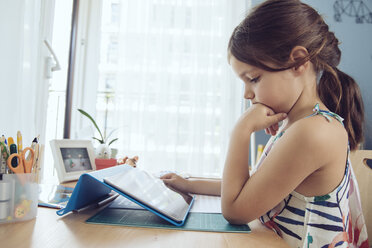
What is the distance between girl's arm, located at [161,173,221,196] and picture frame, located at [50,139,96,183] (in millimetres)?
379

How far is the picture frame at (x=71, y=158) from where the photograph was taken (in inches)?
39.9

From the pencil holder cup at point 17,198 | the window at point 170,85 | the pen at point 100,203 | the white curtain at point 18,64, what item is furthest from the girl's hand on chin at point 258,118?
the window at point 170,85

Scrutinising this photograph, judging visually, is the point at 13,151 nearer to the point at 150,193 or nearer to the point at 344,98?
the point at 150,193

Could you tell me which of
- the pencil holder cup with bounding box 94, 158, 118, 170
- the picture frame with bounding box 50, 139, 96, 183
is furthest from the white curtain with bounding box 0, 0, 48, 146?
the pencil holder cup with bounding box 94, 158, 118, 170

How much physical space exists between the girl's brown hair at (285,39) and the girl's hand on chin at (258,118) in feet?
0.34

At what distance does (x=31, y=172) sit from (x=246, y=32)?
1.95 feet

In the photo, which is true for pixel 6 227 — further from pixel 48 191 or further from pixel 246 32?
pixel 246 32

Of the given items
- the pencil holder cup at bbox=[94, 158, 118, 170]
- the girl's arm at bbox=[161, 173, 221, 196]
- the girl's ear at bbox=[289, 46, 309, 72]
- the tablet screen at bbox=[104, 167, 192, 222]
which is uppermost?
the girl's ear at bbox=[289, 46, 309, 72]

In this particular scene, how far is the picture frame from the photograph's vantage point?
1.01 metres

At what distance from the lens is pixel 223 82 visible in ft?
6.91

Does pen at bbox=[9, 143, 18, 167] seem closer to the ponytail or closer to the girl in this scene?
the girl

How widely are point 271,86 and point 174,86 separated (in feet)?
4.71

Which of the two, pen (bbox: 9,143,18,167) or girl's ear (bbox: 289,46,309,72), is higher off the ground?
girl's ear (bbox: 289,46,309,72)

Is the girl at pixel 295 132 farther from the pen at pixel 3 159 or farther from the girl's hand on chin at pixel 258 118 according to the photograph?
the pen at pixel 3 159
